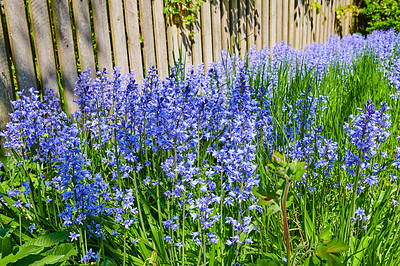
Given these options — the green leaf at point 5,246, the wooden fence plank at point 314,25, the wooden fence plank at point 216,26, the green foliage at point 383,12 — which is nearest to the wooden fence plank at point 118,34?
the wooden fence plank at point 216,26

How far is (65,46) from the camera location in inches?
130

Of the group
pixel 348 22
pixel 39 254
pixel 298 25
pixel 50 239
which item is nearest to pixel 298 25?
pixel 298 25

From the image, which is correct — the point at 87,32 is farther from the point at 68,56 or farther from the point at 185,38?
the point at 185,38

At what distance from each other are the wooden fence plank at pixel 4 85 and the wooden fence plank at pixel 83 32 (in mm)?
691

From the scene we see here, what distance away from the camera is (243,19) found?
591 centimetres

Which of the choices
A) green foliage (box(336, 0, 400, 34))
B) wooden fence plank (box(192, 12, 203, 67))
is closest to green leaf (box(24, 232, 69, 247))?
wooden fence plank (box(192, 12, 203, 67))

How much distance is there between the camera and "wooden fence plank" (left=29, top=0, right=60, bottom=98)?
10.1ft

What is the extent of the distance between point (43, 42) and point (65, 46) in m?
0.21

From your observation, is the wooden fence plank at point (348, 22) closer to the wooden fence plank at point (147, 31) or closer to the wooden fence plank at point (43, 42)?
the wooden fence plank at point (147, 31)

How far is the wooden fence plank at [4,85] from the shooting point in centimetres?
291

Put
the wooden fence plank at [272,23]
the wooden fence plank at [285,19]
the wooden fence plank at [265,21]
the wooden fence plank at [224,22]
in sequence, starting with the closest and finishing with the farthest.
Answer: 1. the wooden fence plank at [224,22]
2. the wooden fence plank at [265,21]
3. the wooden fence plank at [272,23]
4. the wooden fence plank at [285,19]

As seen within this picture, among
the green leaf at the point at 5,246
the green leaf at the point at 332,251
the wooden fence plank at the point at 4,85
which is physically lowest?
the green leaf at the point at 5,246

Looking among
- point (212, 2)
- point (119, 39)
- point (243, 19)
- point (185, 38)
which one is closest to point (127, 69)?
point (119, 39)

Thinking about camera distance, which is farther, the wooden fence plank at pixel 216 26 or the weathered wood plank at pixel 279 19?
the weathered wood plank at pixel 279 19
